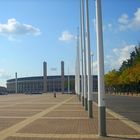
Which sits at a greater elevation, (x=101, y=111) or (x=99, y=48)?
(x=99, y=48)

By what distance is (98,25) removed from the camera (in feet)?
52.7

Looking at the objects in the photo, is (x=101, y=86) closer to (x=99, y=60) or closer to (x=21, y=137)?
(x=99, y=60)

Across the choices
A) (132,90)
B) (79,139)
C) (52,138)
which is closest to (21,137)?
(52,138)

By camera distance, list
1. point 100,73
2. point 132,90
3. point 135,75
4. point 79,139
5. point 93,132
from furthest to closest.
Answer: point 132,90
point 135,75
point 93,132
point 100,73
point 79,139

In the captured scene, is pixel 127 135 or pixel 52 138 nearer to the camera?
pixel 52 138

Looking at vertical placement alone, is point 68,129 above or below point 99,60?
below

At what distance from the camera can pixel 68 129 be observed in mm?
18234

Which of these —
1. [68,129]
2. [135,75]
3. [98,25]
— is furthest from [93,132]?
[135,75]

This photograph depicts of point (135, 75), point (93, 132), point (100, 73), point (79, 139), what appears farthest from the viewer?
point (135, 75)

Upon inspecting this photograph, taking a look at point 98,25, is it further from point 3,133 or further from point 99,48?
point 3,133

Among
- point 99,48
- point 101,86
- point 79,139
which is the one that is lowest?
point 79,139

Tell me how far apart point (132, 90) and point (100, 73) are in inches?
4166

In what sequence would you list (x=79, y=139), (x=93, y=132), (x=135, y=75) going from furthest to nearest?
(x=135, y=75)
(x=93, y=132)
(x=79, y=139)

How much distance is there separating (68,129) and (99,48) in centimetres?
404
